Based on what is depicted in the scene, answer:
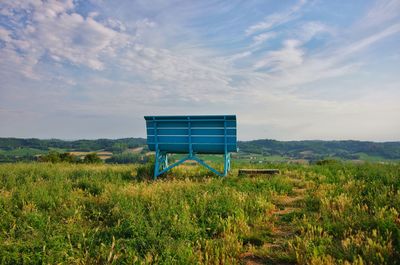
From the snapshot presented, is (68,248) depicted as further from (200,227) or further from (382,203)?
(382,203)

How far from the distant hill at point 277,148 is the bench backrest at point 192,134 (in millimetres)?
57940

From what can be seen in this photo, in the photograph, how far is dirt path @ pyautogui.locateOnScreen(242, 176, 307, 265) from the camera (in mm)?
4238

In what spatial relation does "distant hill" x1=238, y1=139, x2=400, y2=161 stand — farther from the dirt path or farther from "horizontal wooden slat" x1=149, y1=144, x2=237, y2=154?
the dirt path

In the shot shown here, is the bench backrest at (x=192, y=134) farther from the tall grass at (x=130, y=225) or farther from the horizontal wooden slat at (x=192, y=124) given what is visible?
the tall grass at (x=130, y=225)

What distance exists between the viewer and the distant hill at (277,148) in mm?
69688

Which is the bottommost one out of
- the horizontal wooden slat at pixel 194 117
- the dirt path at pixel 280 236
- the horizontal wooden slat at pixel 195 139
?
the dirt path at pixel 280 236

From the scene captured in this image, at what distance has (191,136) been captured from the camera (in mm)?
11289

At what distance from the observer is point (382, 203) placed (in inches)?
227

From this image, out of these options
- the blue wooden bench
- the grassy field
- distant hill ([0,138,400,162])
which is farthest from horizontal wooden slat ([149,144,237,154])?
distant hill ([0,138,400,162])

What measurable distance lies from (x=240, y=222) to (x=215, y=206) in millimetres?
847

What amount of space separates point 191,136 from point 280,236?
6.63 meters

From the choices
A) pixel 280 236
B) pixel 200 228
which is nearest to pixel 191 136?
pixel 200 228

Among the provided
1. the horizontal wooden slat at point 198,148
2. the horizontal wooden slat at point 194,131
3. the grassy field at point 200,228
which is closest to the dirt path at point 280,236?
the grassy field at point 200,228

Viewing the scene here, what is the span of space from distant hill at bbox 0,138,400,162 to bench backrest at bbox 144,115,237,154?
57940mm
